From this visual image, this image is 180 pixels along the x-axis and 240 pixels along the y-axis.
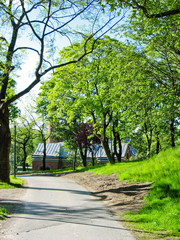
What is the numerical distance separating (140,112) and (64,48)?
1379 centimetres

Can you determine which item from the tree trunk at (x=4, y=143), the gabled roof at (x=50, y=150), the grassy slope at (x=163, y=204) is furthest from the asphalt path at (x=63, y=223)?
the gabled roof at (x=50, y=150)

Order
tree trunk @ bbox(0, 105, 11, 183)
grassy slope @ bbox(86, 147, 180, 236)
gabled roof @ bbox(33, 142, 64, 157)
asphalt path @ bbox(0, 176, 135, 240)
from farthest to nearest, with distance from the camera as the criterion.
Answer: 1. gabled roof @ bbox(33, 142, 64, 157)
2. tree trunk @ bbox(0, 105, 11, 183)
3. grassy slope @ bbox(86, 147, 180, 236)
4. asphalt path @ bbox(0, 176, 135, 240)

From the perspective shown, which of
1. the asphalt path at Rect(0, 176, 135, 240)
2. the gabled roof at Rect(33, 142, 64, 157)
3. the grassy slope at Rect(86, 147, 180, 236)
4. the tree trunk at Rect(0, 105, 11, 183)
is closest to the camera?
the asphalt path at Rect(0, 176, 135, 240)

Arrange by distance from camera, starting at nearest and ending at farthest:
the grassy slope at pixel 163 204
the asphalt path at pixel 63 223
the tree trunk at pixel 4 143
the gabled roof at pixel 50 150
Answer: the asphalt path at pixel 63 223 → the grassy slope at pixel 163 204 → the tree trunk at pixel 4 143 → the gabled roof at pixel 50 150

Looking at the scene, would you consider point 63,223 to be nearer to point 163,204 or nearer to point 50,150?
point 163,204

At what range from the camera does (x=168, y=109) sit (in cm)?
1238

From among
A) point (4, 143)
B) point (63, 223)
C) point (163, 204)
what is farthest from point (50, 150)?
point (63, 223)

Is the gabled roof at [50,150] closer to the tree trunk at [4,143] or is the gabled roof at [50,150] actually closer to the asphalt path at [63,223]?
the tree trunk at [4,143]

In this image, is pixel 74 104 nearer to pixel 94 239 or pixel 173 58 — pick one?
pixel 173 58

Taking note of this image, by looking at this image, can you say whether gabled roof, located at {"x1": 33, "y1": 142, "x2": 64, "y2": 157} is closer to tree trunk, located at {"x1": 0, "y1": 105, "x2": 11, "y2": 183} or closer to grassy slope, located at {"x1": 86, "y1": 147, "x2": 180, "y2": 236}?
tree trunk, located at {"x1": 0, "y1": 105, "x2": 11, "y2": 183}

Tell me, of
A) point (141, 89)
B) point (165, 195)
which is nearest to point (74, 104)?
point (141, 89)

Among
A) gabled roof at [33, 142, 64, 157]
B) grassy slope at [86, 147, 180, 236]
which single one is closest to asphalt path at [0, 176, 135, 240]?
grassy slope at [86, 147, 180, 236]

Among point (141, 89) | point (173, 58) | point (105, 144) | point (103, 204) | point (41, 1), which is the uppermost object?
point (41, 1)

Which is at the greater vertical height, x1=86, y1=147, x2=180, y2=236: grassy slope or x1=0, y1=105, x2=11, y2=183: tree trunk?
x1=0, y1=105, x2=11, y2=183: tree trunk
